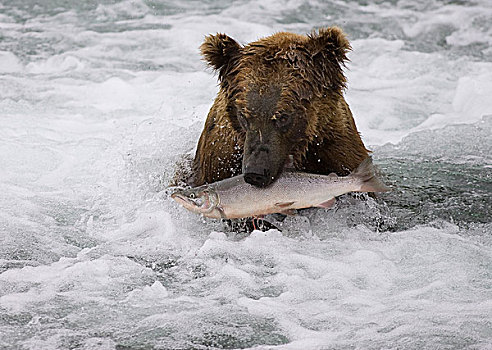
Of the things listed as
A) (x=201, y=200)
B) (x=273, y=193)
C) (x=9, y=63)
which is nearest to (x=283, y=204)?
(x=273, y=193)

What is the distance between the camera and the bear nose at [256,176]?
4055mm

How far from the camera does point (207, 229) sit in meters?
4.89

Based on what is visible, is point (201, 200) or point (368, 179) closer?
Answer: point (201, 200)

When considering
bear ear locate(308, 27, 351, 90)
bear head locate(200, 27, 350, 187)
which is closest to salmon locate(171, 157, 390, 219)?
bear head locate(200, 27, 350, 187)

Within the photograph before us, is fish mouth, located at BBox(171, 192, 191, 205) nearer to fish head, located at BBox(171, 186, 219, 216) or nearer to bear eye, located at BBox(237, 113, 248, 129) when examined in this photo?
fish head, located at BBox(171, 186, 219, 216)

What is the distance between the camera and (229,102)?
4602mm

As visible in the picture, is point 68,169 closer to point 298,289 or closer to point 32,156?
point 32,156

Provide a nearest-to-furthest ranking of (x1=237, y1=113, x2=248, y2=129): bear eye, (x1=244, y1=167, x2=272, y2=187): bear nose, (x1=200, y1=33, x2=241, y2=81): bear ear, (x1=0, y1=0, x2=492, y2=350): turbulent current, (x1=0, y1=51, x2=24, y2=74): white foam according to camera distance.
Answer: (x1=0, y1=0, x2=492, y2=350): turbulent current, (x1=244, y1=167, x2=272, y2=187): bear nose, (x1=237, y1=113, x2=248, y2=129): bear eye, (x1=200, y1=33, x2=241, y2=81): bear ear, (x1=0, y1=51, x2=24, y2=74): white foam

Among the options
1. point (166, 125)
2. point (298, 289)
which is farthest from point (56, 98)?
point (298, 289)

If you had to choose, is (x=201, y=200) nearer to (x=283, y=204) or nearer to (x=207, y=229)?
(x=283, y=204)

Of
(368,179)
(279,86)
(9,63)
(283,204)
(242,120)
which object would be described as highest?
(279,86)

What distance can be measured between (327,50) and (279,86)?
15.2 inches

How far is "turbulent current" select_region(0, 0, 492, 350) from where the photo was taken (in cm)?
356

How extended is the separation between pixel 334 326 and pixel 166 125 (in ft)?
14.2
